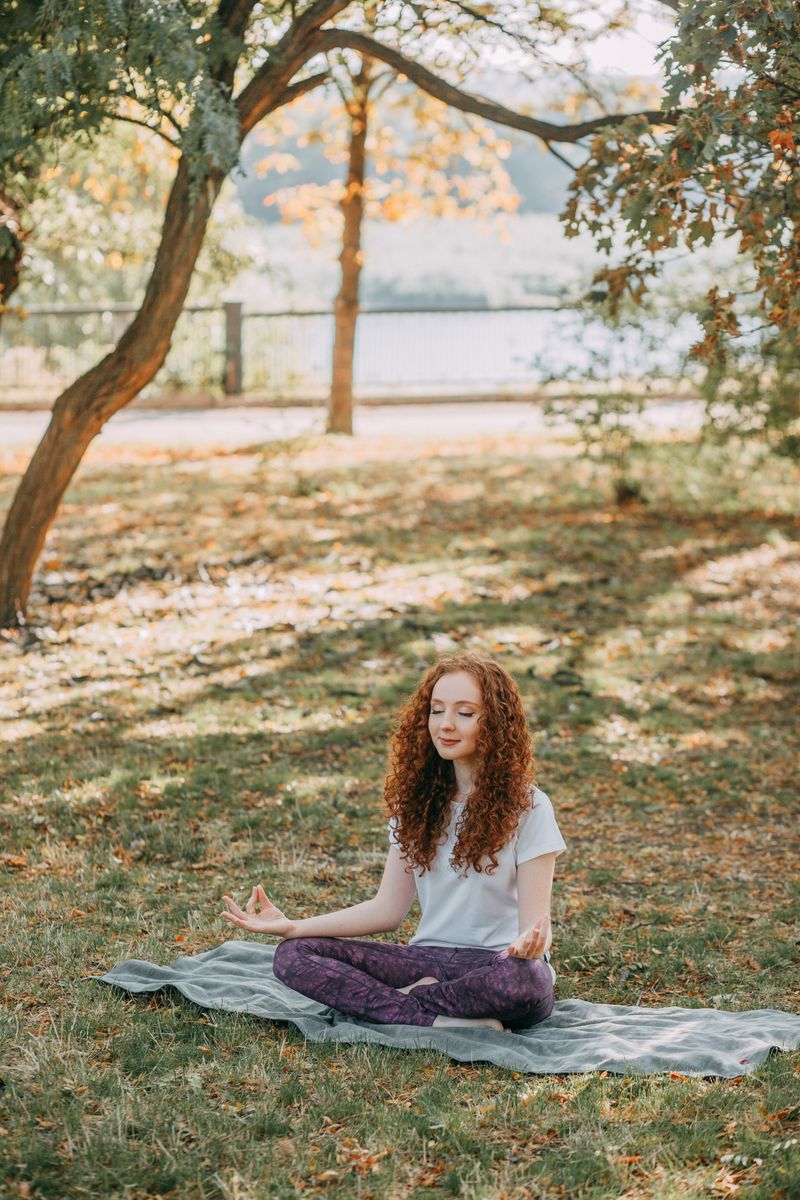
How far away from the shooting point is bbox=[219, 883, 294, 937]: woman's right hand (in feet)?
12.6

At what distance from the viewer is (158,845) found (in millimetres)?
5637

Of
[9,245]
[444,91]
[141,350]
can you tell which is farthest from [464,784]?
[444,91]

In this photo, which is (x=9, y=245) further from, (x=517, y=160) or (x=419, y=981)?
(x=517, y=160)

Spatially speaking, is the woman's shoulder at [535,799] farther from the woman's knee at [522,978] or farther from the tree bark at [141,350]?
the tree bark at [141,350]

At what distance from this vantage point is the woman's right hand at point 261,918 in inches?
152

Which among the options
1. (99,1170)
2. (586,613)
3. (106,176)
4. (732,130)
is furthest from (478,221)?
(99,1170)

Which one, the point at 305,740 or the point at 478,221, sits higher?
the point at 478,221

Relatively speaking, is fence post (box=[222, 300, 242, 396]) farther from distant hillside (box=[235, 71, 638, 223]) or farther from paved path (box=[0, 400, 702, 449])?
distant hillside (box=[235, 71, 638, 223])

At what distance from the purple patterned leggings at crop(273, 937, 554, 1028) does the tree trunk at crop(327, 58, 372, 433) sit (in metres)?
11.4

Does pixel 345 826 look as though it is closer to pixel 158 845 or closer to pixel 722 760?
pixel 158 845

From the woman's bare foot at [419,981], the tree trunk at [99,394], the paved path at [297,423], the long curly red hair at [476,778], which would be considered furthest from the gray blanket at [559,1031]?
the paved path at [297,423]

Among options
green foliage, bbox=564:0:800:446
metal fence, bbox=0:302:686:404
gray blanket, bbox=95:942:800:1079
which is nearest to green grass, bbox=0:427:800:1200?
gray blanket, bbox=95:942:800:1079

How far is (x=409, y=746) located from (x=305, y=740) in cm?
293

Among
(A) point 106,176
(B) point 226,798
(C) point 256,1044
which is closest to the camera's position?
(C) point 256,1044
